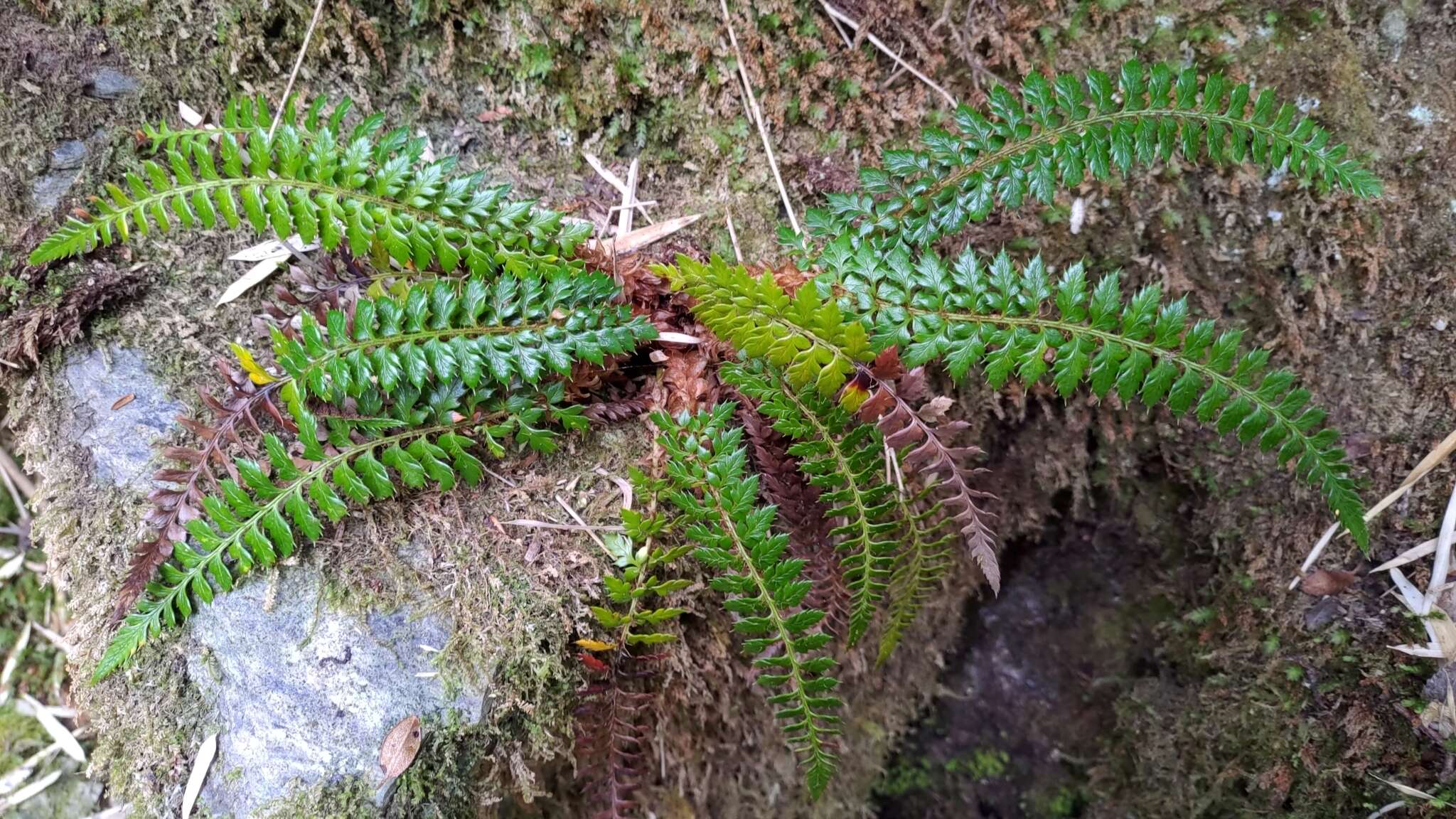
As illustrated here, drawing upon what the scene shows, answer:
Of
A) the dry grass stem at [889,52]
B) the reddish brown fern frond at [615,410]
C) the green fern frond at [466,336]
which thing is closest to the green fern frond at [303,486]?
the green fern frond at [466,336]

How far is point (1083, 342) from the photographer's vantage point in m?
2.36

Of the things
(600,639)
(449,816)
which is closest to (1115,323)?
(600,639)

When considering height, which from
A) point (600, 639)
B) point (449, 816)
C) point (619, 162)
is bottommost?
point (449, 816)

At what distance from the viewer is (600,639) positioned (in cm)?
255

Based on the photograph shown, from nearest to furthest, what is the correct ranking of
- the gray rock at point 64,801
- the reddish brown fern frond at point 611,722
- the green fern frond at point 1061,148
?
the green fern frond at point 1061,148, the reddish brown fern frond at point 611,722, the gray rock at point 64,801

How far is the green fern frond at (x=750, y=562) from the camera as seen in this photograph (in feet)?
7.72

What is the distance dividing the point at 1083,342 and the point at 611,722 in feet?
6.36

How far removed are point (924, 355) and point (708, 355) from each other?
2.46 ft

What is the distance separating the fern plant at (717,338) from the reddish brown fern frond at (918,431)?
11 mm

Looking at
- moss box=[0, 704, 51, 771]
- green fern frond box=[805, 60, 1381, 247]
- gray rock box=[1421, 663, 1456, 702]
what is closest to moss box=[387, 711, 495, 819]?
green fern frond box=[805, 60, 1381, 247]

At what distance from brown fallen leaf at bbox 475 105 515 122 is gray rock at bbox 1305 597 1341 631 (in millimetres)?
3617

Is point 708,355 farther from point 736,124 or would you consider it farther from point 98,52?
point 98,52

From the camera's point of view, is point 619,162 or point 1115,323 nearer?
point 1115,323

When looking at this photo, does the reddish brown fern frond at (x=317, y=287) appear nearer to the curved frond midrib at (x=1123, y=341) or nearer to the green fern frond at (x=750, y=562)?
the green fern frond at (x=750, y=562)
